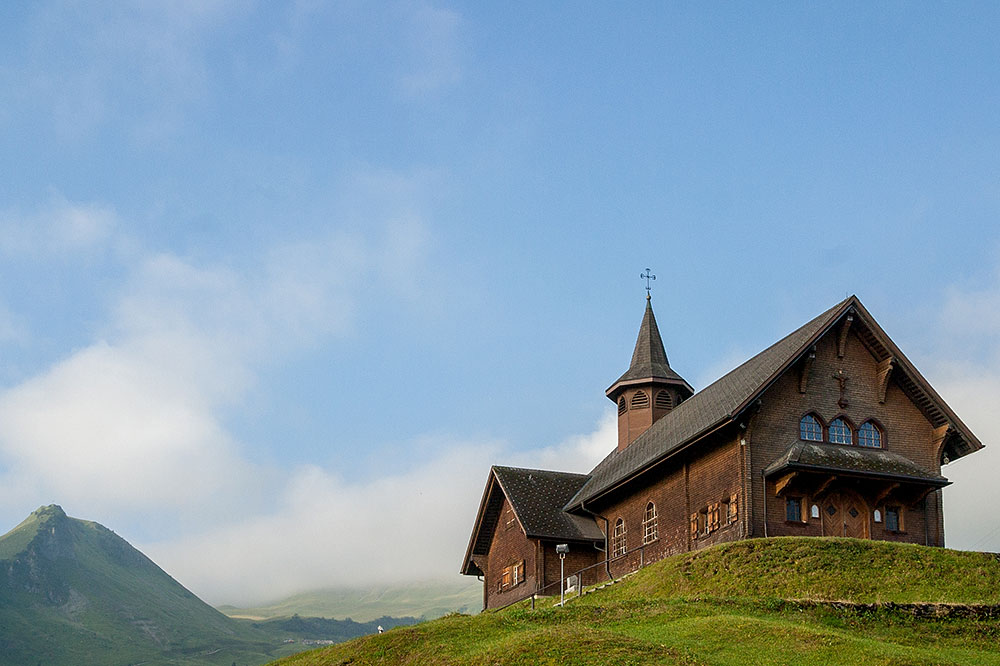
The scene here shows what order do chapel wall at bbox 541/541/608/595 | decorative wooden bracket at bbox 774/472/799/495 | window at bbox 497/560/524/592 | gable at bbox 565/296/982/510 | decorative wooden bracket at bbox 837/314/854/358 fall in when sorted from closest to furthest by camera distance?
decorative wooden bracket at bbox 774/472/799/495, gable at bbox 565/296/982/510, decorative wooden bracket at bbox 837/314/854/358, chapel wall at bbox 541/541/608/595, window at bbox 497/560/524/592

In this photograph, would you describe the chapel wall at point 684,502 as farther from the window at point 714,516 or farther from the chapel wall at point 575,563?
the chapel wall at point 575,563

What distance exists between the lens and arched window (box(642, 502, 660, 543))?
42912mm

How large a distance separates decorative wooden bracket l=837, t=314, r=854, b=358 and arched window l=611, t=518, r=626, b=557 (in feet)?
36.9

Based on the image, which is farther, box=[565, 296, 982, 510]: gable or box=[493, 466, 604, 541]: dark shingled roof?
box=[493, 466, 604, 541]: dark shingled roof

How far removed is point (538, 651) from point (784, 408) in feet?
51.2

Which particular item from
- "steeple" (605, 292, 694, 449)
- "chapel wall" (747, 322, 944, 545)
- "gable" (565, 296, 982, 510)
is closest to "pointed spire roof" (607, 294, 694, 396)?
"steeple" (605, 292, 694, 449)

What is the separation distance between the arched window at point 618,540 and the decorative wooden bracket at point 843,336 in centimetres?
1125

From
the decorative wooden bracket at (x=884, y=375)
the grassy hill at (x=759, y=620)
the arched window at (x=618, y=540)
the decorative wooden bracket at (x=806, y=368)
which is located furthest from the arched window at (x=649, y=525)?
the decorative wooden bracket at (x=884, y=375)

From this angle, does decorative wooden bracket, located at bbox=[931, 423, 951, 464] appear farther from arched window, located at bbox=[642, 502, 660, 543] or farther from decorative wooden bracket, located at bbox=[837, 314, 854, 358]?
arched window, located at bbox=[642, 502, 660, 543]

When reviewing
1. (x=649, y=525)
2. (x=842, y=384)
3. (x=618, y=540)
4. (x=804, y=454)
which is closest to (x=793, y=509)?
(x=804, y=454)

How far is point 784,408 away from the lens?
126 ft

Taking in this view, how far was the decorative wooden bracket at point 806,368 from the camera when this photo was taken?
3844cm

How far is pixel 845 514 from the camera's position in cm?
3744

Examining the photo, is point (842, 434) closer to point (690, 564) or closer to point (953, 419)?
point (953, 419)
